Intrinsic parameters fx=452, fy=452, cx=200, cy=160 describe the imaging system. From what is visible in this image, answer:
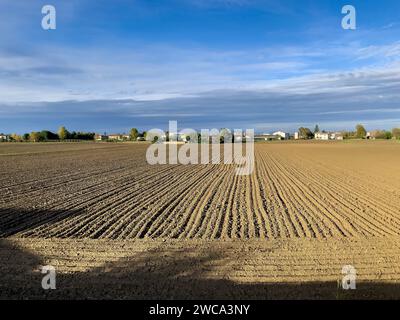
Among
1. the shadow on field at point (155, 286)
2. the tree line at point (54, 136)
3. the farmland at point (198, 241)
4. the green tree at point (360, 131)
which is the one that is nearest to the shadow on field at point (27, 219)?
the farmland at point (198, 241)

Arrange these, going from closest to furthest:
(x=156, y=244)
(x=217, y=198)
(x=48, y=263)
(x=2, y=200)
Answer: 1. (x=48, y=263)
2. (x=156, y=244)
3. (x=2, y=200)
4. (x=217, y=198)

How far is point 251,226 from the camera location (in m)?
11.0

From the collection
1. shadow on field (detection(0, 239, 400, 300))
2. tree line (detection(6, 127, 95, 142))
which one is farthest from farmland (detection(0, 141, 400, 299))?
tree line (detection(6, 127, 95, 142))

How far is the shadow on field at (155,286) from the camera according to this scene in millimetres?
6234

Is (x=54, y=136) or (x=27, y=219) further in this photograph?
(x=54, y=136)

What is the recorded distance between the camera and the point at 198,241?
30.8 feet

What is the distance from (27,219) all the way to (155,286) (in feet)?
21.1

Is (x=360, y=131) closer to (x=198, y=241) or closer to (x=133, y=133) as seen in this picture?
(x=133, y=133)

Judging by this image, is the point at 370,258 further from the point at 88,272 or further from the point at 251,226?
the point at 88,272

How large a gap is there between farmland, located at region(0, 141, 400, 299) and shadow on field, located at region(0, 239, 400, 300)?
0.02 meters

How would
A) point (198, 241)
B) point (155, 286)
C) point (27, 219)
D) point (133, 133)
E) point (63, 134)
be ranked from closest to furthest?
point (155, 286), point (198, 241), point (27, 219), point (63, 134), point (133, 133)

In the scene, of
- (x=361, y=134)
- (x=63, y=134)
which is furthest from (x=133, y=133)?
(x=361, y=134)
